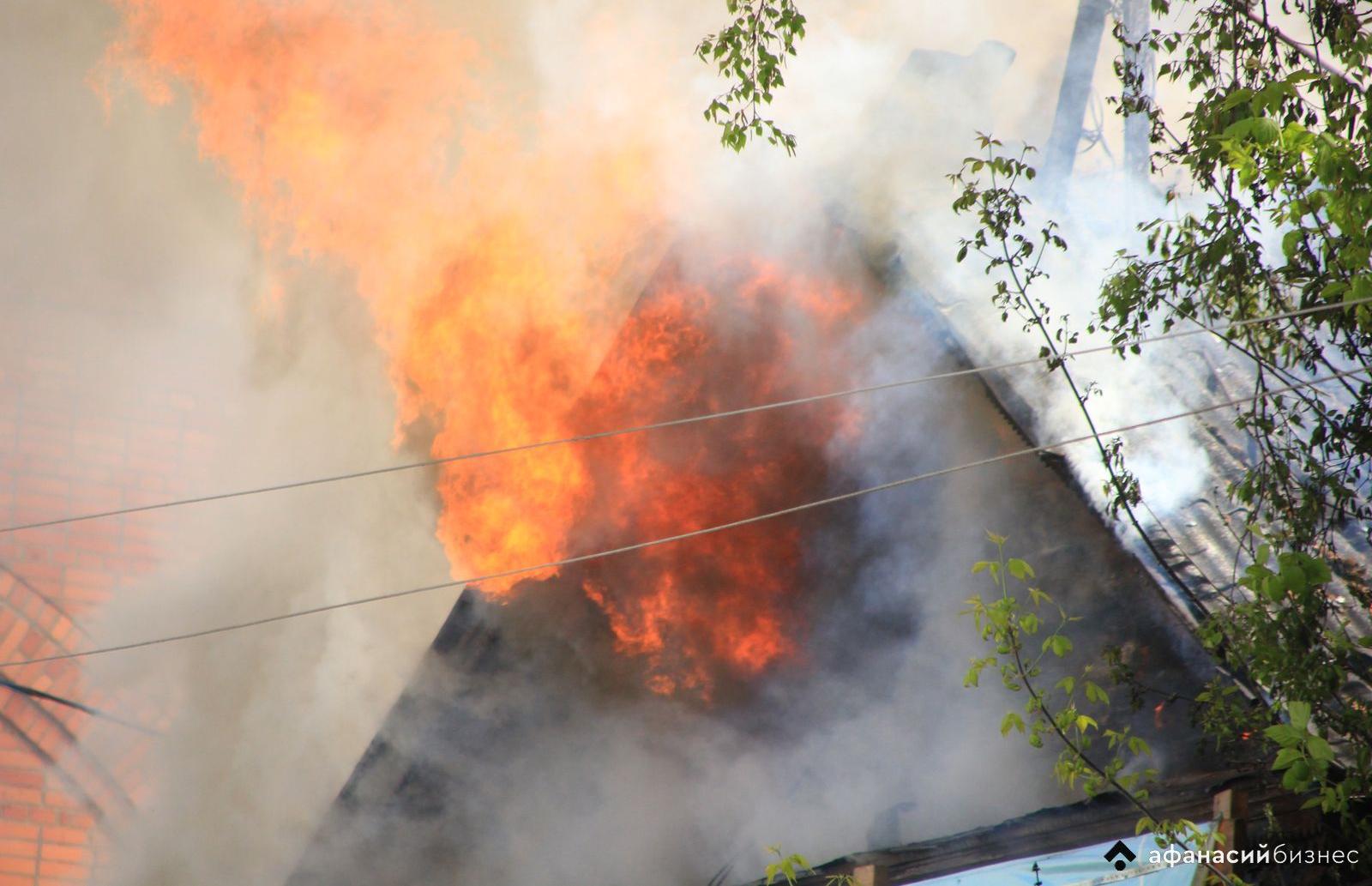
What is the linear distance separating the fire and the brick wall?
148 centimetres

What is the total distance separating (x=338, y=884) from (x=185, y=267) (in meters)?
4.20

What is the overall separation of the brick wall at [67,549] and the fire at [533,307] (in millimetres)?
1480

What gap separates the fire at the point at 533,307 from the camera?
741 cm

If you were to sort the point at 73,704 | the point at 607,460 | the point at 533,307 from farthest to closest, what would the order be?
the point at 533,307, the point at 607,460, the point at 73,704

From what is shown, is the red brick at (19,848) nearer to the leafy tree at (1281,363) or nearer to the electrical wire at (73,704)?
the electrical wire at (73,704)

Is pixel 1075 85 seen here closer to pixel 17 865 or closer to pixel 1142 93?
pixel 1142 93

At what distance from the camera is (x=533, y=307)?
792 centimetres

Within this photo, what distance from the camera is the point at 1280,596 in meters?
3.47

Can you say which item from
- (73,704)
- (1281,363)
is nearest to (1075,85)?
(1281,363)

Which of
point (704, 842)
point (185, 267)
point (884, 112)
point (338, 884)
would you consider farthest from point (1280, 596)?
point (185, 267)

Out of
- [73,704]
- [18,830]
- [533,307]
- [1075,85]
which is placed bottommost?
[18,830]

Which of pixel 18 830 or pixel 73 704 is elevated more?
pixel 73 704

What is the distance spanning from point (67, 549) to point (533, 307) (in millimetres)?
3346

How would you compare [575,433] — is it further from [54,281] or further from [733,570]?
[54,281]
